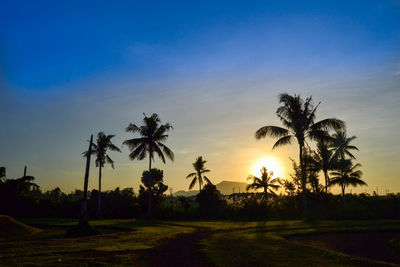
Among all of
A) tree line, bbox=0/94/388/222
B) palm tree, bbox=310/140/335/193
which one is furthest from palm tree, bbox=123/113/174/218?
palm tree, bbox=310/140/335/193

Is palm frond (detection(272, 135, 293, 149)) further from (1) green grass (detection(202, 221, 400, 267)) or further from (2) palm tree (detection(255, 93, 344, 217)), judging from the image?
(1) green grass (detection(202, 221, 400, 267))

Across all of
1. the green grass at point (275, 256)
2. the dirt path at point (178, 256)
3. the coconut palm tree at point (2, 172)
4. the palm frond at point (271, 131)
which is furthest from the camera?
the coconut palm tree at point (2, 172)

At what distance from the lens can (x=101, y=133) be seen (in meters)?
47.2

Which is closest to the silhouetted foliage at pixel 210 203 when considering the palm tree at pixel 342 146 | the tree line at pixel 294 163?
the tree line at pixel 294 163

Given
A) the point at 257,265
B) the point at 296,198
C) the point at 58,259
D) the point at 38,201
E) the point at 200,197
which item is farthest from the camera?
the point at 38,201

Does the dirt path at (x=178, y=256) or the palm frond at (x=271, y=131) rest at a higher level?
the palm frond at (x=271, y=131)

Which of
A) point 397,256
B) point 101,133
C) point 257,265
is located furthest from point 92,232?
point 101,133

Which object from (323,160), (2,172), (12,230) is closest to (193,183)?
(323,160)

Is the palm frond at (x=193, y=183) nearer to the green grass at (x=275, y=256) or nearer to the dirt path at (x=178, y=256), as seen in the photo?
the dirt path at (x=178, y=256)

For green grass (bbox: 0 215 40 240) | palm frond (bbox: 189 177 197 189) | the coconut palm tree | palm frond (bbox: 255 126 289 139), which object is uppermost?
palm frond (bbox: 255 126 289 139)

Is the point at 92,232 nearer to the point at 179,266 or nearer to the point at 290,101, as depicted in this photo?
the point at 179,266

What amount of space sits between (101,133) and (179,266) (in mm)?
40916

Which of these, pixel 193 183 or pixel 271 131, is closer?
pixel 271 131

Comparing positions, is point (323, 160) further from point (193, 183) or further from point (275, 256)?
→ point (275, 256)
